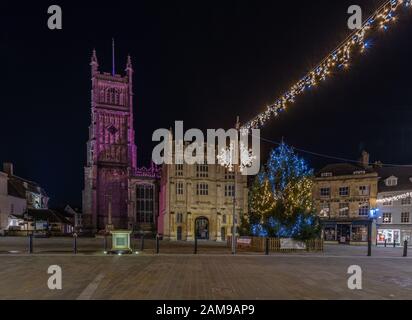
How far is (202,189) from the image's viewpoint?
47.0 metres

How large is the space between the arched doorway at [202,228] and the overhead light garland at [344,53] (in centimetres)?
3146

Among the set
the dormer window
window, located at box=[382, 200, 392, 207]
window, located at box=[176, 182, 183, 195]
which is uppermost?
the dormer window

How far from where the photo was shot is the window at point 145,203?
72.2 metres

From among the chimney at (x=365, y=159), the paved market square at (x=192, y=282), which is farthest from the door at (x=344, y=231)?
the paved market square at (x=192, y=282)

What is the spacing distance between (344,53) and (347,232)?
39.7 metres

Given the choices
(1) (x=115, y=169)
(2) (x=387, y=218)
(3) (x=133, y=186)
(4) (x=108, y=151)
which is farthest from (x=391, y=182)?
(4) (x=108, y=151)

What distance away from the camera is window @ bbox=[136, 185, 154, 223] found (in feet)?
237

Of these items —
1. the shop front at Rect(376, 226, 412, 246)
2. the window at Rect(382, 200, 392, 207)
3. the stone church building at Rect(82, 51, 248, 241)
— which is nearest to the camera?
the shop front at Rect(376, 226, 412, 246)

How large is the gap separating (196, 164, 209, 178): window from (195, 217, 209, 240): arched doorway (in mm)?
5287

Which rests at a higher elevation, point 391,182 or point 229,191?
point 391,182

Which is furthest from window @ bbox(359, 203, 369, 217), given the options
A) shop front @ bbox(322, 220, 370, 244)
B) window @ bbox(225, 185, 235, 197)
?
window @ bbox(225, 185, 235, 197)

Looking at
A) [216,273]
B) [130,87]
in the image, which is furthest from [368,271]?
[130,87]

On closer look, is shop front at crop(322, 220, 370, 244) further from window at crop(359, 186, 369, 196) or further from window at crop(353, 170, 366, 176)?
window at crop(353, 170, 366, 176)

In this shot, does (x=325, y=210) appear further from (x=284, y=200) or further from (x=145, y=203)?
(x=145, y=203)
